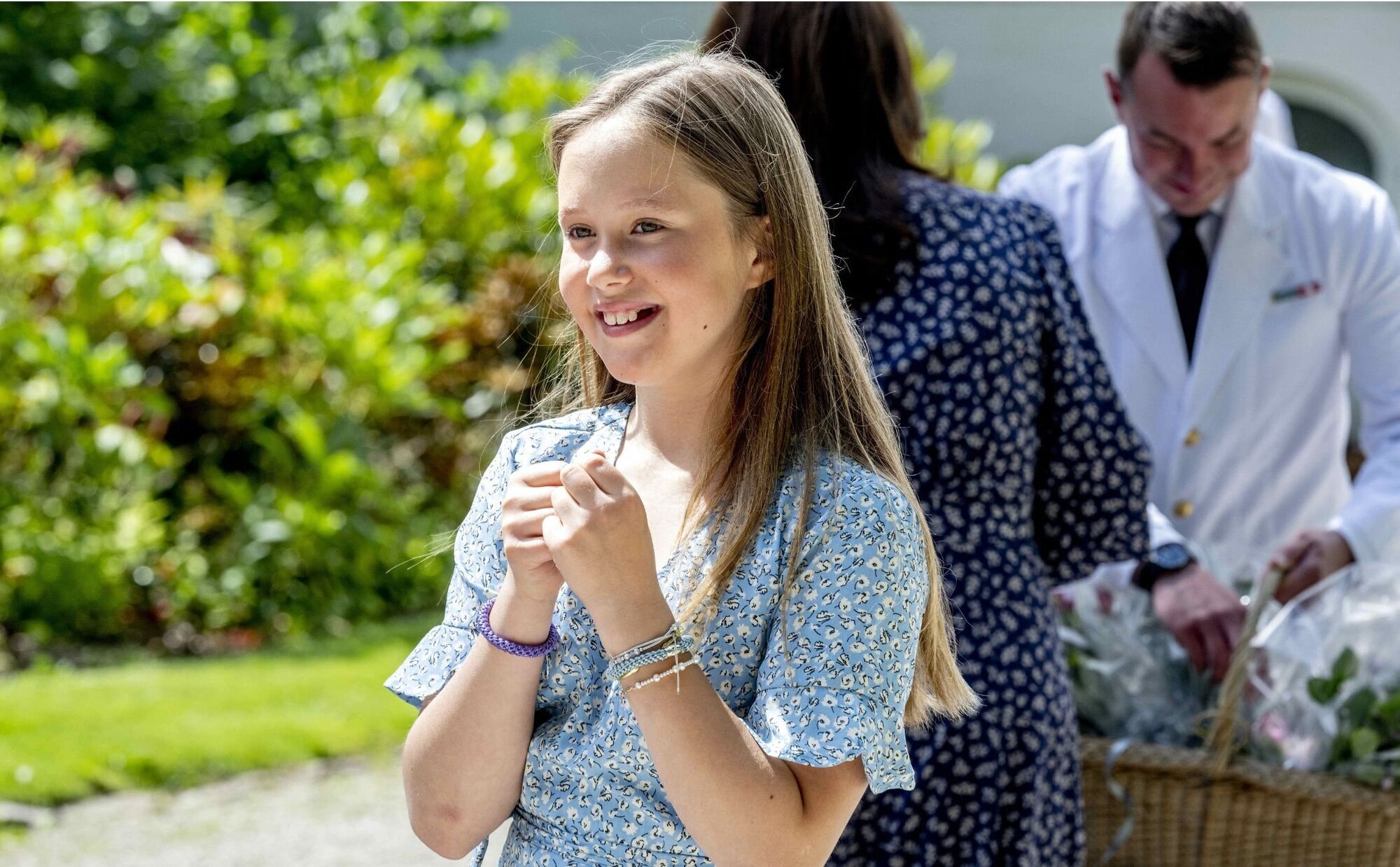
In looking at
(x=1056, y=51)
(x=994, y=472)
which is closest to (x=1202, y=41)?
(x=994, y=472)

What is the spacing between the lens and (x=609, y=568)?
4.40ft

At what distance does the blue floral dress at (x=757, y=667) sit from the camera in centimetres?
139

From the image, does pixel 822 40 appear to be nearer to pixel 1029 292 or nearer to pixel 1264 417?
pixel 1029 292

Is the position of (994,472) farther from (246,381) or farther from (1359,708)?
(246,381)

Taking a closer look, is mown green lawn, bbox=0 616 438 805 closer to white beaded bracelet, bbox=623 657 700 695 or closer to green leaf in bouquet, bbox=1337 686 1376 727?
green leaf in bouquet, bbox=1337 686 1376 727

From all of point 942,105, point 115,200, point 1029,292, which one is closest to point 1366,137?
point 942,105

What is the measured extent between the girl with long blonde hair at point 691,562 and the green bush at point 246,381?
10.6ft

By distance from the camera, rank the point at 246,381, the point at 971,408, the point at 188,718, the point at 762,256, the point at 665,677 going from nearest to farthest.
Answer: the point at 665,677 < the point at 762,256 < the point at 971,408 < the point at 188,718 < the point at 246,381

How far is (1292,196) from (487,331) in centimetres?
407

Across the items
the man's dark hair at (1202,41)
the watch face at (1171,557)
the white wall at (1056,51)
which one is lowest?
the white wall at (1056,51)

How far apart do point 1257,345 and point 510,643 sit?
2.34m

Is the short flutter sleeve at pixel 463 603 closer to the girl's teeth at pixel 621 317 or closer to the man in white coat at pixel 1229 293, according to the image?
the girl's teeth at pixel 621 317

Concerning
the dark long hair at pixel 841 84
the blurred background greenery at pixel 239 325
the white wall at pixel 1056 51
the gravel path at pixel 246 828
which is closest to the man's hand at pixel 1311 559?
the dark long hair at pixel 841 84

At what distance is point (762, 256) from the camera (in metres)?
1.54
